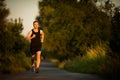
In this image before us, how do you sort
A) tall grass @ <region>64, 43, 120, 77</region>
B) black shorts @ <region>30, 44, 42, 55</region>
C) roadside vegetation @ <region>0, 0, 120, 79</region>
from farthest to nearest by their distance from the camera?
1. roadside vegetation @ <region>0, 0, 120, 79</region>
2. tall grass @ <region>64, 43, 120, 77</region>
3. black shorts @ <region>30, 44, 42, 55</region>

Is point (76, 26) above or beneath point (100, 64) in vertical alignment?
above

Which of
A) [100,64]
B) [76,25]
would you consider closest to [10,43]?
[100,64]

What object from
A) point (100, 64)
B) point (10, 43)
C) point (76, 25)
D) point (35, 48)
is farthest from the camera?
point (76, 25)

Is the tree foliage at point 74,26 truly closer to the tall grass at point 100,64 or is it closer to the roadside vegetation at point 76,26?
the roadside vegetation at point 76,26

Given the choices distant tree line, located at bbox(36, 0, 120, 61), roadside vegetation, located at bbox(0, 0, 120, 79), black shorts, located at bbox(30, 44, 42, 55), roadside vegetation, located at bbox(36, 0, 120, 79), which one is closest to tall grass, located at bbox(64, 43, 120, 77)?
roadside vegetation, located at bbox(0, 0, 120, 79)

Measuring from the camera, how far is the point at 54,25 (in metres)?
46.5

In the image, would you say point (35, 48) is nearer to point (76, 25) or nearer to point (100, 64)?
point (100, 64)

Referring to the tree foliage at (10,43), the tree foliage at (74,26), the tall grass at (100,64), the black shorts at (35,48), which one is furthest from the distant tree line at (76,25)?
the black shorts at (35,48)

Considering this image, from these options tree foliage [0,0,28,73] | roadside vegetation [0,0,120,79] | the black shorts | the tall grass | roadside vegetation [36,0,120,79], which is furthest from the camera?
roadside vegetation [36,0,120,79]

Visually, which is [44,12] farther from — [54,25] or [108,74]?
[108,74]

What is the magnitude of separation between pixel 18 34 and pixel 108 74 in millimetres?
15003

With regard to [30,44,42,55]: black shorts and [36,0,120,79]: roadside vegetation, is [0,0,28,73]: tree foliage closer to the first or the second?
[36,0,120,79]: roadside vegetation

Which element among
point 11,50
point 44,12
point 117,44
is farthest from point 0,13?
point 44,12

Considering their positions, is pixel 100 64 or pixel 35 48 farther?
pixel 100 64
